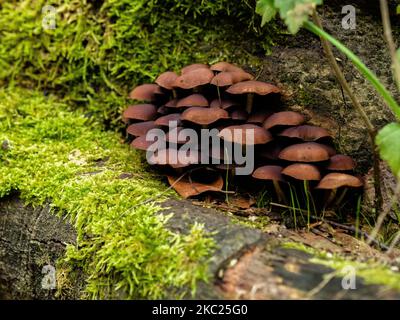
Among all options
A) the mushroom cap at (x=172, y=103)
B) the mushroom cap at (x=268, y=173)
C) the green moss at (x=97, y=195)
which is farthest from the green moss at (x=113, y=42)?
the mushroom cap at (x=268, y=173)

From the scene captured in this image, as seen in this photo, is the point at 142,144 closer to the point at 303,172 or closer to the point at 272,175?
the point at 272,175

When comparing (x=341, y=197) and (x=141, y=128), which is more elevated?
(x=141, y=128)

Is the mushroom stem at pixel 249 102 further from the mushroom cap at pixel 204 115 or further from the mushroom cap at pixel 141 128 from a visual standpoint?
the mushroom cap at pixel 141 128

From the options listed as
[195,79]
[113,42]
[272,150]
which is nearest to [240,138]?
[272,150]

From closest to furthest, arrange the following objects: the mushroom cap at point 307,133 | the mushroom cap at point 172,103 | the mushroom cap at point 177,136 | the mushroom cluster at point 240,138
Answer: the mushroom cluster at point 240,138, the mushroom cap at point 307,133, the mushroom cap at point 177,136, the mushroom cap at point 172,103

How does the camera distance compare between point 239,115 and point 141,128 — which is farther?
point 141,128

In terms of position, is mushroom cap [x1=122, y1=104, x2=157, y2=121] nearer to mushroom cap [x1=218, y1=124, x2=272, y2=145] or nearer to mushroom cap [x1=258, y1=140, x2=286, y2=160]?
mushroom cap [x1=218, y1=124, x2=272, y2=145]
